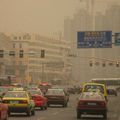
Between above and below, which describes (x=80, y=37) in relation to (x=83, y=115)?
above

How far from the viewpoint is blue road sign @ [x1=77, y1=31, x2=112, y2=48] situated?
77.2 meters

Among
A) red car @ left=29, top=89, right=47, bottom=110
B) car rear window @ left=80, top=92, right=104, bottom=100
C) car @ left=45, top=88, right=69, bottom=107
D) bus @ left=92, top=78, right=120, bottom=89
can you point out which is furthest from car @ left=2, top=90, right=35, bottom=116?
bus @ left=92, top=78, right=120, bottom=89

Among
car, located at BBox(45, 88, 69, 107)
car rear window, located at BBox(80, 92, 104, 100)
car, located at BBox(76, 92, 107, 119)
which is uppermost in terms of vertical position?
car rear window, located at BBox(80, 92, 104, 100)

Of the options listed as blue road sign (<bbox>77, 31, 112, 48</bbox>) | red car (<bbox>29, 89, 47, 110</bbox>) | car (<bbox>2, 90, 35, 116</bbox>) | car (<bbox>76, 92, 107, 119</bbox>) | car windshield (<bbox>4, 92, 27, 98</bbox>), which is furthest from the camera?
blue road sign (<bbox>77, 31, 112, 48</bbox>)

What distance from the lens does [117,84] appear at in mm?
131125

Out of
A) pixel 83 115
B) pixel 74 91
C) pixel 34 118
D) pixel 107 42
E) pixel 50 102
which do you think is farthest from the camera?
pixel 74 91

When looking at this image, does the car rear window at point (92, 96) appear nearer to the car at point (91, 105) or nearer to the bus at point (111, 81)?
the car at point (91, 105)

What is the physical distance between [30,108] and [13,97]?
48.7 inches

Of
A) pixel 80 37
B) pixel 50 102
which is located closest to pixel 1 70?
pixel 80 37

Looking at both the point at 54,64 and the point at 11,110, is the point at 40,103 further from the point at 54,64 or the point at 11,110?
the point at 54,64

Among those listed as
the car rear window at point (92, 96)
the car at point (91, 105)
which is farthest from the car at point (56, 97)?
the car at point (91, 105)

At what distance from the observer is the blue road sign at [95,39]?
7719 centimetres

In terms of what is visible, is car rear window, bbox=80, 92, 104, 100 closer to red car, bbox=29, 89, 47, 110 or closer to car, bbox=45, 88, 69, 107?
red car, bbox=29, 89, 47, 110

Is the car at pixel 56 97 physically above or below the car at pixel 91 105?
below
